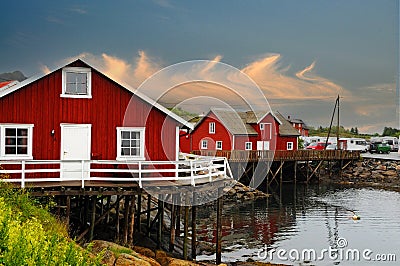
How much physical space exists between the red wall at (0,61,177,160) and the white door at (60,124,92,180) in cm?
18

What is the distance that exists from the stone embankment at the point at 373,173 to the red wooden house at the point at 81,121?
37.7 m

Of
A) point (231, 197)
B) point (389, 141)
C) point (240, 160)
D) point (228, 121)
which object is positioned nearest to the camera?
point (231, 197)

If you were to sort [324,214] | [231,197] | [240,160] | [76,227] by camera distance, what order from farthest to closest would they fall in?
[240,160], [231,197], [324,214], [76,227]

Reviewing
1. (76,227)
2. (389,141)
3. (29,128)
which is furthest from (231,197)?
(389,141)

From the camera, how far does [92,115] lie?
65.0 ft

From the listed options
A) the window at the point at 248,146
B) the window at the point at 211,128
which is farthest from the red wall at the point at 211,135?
the window at the point at 248,146

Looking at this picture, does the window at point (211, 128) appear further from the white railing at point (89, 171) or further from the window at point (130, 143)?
the window at point (130, 143)

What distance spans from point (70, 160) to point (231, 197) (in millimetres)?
23658

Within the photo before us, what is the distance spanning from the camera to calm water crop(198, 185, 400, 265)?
2283 cm

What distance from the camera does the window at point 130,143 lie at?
1995 cm

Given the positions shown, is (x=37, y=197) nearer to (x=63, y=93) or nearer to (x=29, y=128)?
(x=29, y=128)

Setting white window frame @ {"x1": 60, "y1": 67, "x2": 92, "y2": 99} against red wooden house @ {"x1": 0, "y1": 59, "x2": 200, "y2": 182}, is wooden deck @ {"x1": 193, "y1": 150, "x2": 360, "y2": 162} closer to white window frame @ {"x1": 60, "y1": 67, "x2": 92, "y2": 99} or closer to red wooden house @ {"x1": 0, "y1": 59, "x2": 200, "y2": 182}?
red wooden house @ {"x1": 0, "y1": 59, "x2": 200, "y2": 182}

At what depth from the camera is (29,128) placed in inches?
750

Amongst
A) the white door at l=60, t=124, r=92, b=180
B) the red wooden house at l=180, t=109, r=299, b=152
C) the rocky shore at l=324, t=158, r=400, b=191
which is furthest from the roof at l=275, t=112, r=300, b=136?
the white door at l=60, t=124, r=92, b=180
